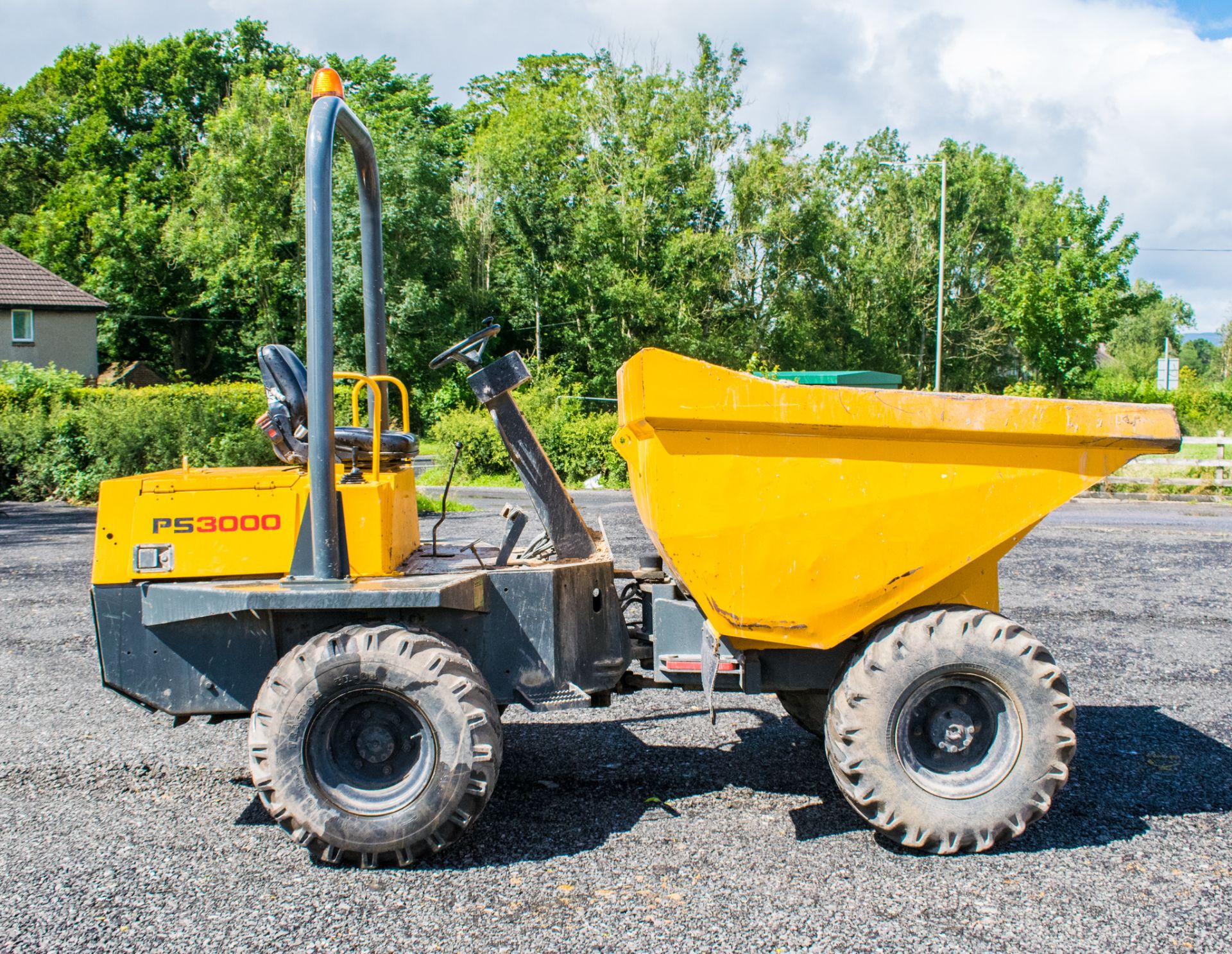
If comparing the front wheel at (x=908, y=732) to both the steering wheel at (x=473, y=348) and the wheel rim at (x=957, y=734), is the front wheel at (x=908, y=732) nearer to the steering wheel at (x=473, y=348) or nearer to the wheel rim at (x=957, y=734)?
the wheel rim at (x=957, y=734)

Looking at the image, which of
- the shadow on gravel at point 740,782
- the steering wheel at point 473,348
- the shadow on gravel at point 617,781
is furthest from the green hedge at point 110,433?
the steering wheel at point 473,348

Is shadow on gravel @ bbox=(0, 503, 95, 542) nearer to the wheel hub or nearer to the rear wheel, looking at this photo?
the rear wheel

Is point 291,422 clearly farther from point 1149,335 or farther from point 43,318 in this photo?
point 1149,335

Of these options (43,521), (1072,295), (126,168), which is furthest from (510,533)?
(126,168)

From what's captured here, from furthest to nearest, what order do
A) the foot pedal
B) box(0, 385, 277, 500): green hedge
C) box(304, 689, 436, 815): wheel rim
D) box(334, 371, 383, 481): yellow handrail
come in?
box(0, 385, 277, 500): green hedge
the foot pedal
box(334, 371, 383, 481): yellow handrail
box(304, 689, 436, 815): wheel rim

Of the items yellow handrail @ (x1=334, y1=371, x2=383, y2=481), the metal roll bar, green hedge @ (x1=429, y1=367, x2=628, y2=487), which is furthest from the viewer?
green hedge @ (x1=429, y1=367, x2=628, y2=487)

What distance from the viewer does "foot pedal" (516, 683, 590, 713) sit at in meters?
4.28

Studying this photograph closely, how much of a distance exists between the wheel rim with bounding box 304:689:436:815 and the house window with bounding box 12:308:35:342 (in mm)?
36884

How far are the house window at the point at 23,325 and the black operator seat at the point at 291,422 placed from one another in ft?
118

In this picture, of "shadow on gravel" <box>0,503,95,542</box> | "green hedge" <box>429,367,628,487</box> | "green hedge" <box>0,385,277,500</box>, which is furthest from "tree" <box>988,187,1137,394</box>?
"shadow on gravel" <box>0,503,95,542</box>

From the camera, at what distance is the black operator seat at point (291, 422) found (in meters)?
4.44

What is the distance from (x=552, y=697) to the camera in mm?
4316

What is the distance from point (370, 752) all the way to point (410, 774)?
203mm

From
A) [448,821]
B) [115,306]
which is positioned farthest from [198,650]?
[115,306]
